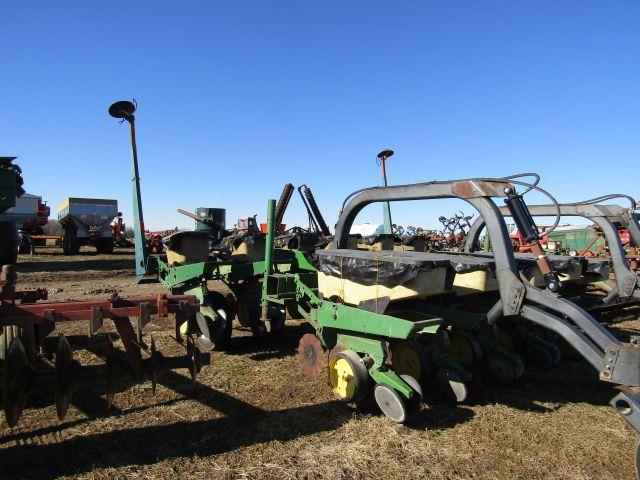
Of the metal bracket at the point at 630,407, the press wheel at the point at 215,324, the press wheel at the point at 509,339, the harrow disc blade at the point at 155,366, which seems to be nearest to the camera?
the metal bracket at the point at 630,407

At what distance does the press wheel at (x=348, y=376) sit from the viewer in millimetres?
4277

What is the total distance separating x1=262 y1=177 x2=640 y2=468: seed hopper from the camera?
3.55 meters

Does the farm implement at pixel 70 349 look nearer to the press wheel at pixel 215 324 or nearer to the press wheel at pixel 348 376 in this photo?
the press wheel at pixel 348 376

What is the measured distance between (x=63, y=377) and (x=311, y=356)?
2.54m

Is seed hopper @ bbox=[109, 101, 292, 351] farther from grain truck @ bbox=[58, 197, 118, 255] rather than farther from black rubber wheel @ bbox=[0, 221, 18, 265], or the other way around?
grain truck @ bbox=[58, 197, 118, 255]

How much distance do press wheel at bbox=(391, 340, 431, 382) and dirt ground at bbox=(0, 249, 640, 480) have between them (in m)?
0.28

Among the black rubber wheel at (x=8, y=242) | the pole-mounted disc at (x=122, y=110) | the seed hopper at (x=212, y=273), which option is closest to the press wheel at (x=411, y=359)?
the seed hopper at (x=212, y=273)

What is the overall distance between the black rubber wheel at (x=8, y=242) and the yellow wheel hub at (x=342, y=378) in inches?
155

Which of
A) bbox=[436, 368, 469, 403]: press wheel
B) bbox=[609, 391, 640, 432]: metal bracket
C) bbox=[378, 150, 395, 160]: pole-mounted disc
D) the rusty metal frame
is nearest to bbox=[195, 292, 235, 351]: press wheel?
bbox=[436, 368, 469, 403]: press wheel

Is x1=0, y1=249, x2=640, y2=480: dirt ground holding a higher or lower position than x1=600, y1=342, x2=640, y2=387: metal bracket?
lower

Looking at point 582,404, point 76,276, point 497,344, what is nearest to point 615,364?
point 582,404

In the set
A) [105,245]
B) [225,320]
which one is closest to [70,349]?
[225,320]

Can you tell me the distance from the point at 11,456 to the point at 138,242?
4.82 meters

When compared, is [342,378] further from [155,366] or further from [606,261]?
[606,261]
